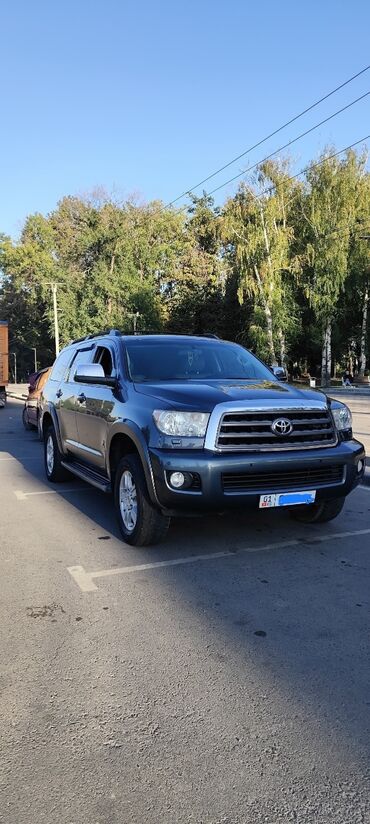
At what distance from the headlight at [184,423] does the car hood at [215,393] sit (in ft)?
0.18

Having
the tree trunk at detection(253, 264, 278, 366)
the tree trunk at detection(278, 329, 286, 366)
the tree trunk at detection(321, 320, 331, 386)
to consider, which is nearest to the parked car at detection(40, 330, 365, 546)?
the tree trunk at detection(253, 264, 278, 366)

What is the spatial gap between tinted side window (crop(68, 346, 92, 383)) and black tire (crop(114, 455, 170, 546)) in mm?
2083

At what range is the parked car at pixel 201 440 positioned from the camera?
450 centimetres

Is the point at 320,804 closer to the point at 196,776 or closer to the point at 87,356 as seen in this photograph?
the point at 196,776

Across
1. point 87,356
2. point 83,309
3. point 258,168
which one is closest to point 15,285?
point 83,309

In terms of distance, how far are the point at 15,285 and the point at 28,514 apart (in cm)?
5917

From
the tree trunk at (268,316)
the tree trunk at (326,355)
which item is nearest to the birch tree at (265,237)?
the tree trunk at (268,316)

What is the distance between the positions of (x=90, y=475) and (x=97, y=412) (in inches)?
27.9

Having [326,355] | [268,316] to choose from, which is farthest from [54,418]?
[326,355]

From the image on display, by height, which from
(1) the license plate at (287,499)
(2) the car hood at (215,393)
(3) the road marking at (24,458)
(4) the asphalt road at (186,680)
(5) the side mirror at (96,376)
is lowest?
(3) the road marking at (24,458)

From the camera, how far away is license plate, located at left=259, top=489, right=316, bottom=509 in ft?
15.1

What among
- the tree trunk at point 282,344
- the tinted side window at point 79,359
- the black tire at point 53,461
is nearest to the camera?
the tinted side window at point 79,359

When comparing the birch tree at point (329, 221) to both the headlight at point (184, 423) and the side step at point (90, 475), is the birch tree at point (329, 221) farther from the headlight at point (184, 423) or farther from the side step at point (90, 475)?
the headlight at point (184, 423)

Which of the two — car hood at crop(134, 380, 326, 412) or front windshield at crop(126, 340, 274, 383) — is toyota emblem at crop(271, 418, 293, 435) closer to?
car hood at crop(134, 380, 326, 412)
